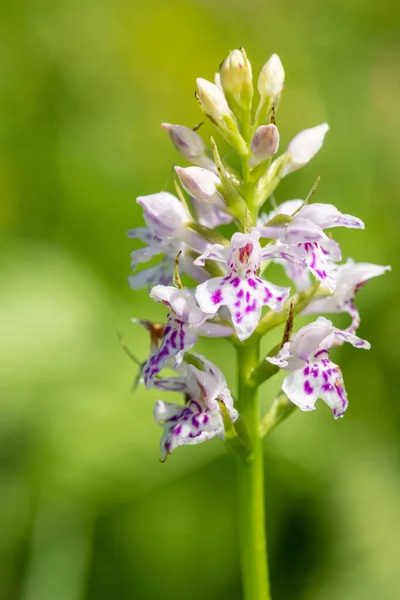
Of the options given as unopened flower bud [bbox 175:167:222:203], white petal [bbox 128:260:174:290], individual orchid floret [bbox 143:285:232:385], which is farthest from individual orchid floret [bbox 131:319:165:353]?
unopened flower bud [bbox 175:167:222:203]

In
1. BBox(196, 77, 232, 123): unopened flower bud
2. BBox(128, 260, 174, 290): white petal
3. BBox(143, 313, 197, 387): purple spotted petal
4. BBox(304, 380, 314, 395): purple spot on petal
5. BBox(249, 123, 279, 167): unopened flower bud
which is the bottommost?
BBox(304, 380, 314, 395): purple spot on petal

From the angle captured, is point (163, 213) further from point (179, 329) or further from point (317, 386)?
point (317, 386)

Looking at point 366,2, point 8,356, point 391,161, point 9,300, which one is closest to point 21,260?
point 9,300

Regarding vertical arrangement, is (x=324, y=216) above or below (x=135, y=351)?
below

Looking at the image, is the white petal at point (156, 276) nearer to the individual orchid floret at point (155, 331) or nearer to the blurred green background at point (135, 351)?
the individual orchid floret at point (155, 331)

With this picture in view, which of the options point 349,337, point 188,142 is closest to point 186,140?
point 188,142

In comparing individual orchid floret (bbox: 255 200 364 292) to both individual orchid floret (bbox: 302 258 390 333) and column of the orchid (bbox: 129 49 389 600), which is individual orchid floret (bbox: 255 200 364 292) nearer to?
column of the orchid (bbox: 129 49 389 600)

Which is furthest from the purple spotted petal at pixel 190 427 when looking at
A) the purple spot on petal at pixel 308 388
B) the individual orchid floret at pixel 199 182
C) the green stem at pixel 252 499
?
the individual orchid floret at pixel 199 182
